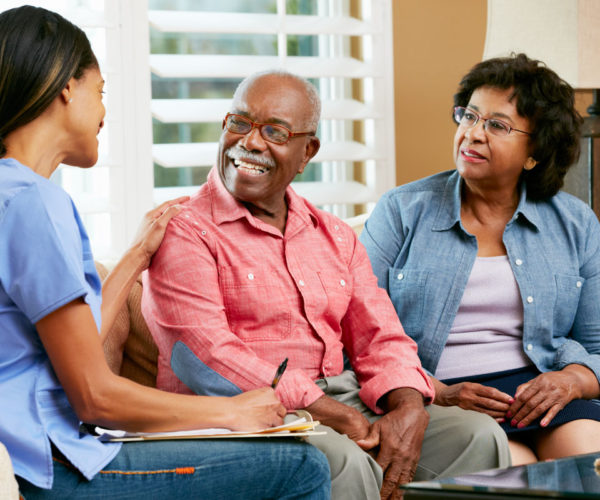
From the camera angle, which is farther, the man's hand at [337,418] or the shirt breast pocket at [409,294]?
the shirt breast pocket at [409,294]

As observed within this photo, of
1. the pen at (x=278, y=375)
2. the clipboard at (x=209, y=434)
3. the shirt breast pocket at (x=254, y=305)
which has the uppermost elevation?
the shirt breast pocket at (x=254, y=305)

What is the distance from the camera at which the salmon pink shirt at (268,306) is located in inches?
71.4

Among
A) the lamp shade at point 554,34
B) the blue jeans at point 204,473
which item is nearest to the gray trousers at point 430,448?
the blue jeans at point 204,473

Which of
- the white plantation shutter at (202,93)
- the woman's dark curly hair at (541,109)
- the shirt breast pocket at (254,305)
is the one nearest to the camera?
the shirt breast pocket at (254,305)

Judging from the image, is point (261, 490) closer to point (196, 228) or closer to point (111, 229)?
point (196, 228)

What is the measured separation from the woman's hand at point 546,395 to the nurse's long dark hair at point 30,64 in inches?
50.2

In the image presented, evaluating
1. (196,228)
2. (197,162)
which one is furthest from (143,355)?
(197,162)

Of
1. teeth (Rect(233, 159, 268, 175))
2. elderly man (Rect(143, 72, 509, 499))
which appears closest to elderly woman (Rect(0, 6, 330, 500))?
elderly man (Rect(143, 72, 509, 499))

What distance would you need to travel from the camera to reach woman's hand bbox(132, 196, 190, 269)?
1.87 meters

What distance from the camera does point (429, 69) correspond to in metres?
3.25

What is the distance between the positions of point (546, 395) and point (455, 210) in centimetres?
56

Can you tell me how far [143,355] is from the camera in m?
2.09

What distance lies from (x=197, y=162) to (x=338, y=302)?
3.08 feet

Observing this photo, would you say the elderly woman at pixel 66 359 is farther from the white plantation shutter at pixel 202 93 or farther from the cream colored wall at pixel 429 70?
the cream colored wall at pixel 429 70
